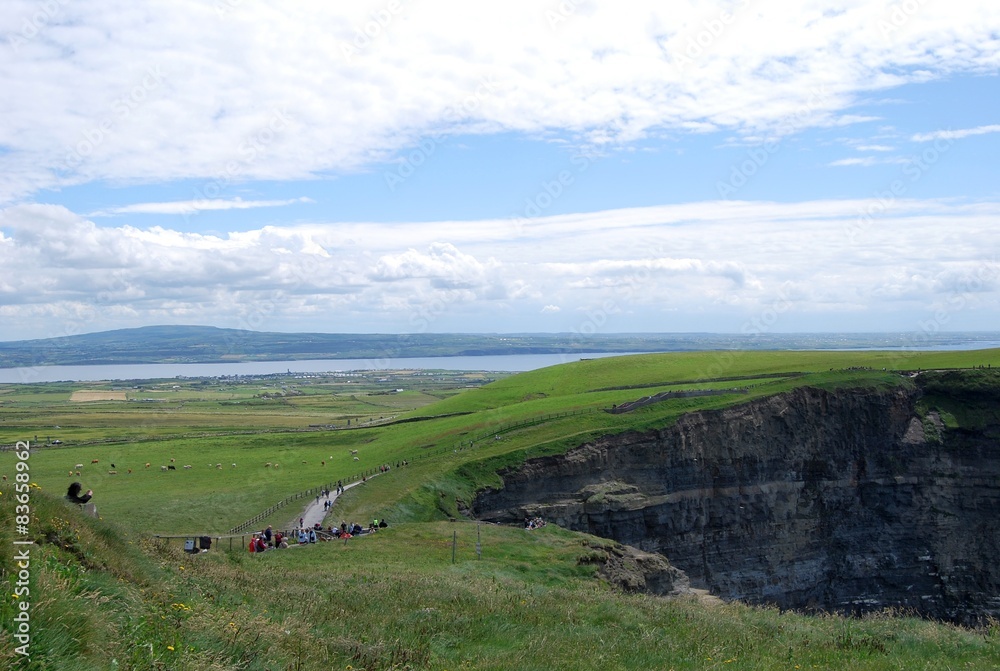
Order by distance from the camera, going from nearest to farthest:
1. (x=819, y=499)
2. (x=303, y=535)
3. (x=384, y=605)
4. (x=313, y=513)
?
(x=384, y=605)
(x=303, y=535)
(x=313, y=513)
(x=819, y=499)

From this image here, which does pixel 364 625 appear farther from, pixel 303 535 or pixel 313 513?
pixel 313 513

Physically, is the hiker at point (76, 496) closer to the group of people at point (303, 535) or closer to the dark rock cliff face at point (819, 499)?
the group of people at point (303, 535)

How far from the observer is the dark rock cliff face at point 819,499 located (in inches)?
2501

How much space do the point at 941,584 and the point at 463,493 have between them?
149 feet

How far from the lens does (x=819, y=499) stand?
231 feet

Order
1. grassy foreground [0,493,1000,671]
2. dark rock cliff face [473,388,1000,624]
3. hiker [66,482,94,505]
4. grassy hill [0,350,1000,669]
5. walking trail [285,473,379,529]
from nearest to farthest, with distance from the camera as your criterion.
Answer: grassy foreground [0,493,1000,671]
grassy hill [0,350,1000,669]
hiker [66,482,94,505]
walking trail [285,473,379,529]
dark rock cliff face [473,388,1000,624]

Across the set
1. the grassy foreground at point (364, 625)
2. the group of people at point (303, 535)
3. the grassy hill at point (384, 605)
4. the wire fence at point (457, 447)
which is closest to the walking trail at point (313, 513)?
the grassy hill at point (384, 605)

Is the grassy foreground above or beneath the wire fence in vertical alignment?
above

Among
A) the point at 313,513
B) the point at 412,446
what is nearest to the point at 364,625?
the point at 313,513

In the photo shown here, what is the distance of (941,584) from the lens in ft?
222

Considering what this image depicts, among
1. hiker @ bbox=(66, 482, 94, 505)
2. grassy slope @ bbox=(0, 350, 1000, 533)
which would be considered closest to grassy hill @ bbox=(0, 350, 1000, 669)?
grassy slope @ bbox=(0, 350, 1000, 533)

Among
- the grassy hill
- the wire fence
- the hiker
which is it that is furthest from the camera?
the wire fence

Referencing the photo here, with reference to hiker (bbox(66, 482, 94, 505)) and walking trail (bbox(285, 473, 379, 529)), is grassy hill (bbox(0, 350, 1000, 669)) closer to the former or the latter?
hiker (bbox(66, 482, 94, 505))

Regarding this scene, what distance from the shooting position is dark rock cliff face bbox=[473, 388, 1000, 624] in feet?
208
